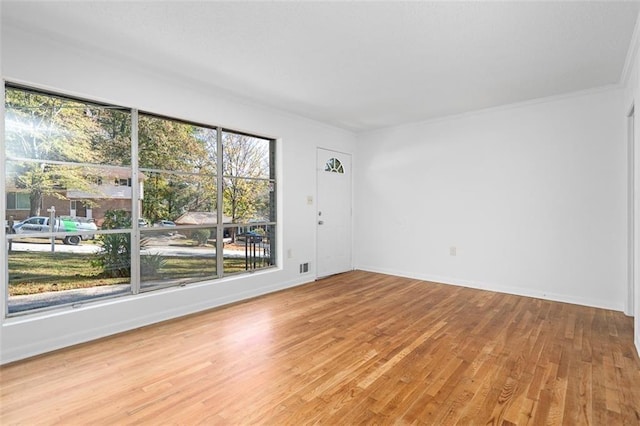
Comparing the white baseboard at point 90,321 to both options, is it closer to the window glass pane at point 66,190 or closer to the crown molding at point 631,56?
the window glass pane at point 66,190

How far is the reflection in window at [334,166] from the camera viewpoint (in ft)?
18.2

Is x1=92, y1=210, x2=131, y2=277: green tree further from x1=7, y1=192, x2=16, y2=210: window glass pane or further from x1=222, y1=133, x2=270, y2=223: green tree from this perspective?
x1=222, y1=133, x2=270, y2=223: green tree

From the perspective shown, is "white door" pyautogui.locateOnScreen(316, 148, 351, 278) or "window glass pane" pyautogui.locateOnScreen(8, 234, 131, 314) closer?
"window glass pane" pyautogui.locateOnScreen(8, 234, 131, 314)

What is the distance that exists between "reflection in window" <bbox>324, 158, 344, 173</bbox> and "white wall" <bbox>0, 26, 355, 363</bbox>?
0.38 meters

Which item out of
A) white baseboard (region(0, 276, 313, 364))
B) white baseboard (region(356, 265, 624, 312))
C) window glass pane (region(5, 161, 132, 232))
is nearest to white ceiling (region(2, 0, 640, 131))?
window glass pane (region(5, 161, 132, 232))

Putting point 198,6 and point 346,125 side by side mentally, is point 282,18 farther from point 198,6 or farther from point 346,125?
point 346,125

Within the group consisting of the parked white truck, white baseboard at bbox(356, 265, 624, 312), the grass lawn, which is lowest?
white baseboard at bbox(356, 265, 624, 312)

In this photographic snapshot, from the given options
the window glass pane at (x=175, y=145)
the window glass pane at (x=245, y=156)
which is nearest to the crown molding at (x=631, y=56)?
the window glass pane at (x=245, y=156)

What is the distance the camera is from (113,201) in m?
3.16

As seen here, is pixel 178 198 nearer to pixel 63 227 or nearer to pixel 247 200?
pixel 247 200

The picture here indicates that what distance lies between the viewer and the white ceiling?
2.28 metres

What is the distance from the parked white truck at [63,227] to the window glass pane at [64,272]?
69 mm

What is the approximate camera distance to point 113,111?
317cm

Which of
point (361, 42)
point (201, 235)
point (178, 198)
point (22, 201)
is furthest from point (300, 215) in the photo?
point (22, 201)
